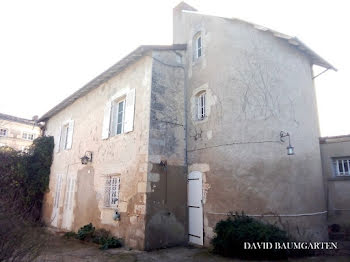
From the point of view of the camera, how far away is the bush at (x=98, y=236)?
7.26 m

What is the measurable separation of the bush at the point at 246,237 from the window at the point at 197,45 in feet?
17.8

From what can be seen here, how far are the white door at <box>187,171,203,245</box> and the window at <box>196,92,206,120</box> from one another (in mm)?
1828

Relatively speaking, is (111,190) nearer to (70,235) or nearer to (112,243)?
(112,243)

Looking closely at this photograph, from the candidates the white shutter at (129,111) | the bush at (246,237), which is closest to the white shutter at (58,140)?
the white shutter at (129,111)

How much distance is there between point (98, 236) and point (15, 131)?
20.7 metres

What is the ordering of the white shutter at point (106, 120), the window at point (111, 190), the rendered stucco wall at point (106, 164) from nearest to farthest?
the rendered stucco wall at point (106, 164), the window at point (111, 190), the white shutter at point (106, 120)

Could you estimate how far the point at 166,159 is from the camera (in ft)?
25.0

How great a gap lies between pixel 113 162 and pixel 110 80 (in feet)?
11.2

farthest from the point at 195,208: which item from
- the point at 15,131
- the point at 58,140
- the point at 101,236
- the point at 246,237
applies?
the point at 15,131

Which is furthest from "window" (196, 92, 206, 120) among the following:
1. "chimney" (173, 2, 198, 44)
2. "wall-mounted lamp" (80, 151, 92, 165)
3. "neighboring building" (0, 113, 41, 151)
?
"neighboring building" (0, 113, 41, 151)

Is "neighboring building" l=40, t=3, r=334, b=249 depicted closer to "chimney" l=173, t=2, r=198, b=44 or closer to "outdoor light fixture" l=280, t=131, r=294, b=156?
"outdoor light fixture" l=280, t=131, r=294, b=156

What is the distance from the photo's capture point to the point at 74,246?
25.2ft

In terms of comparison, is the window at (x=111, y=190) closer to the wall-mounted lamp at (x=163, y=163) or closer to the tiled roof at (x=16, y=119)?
the wall-mounted lamp at (x=163, y=163)

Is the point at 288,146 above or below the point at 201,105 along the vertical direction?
below
